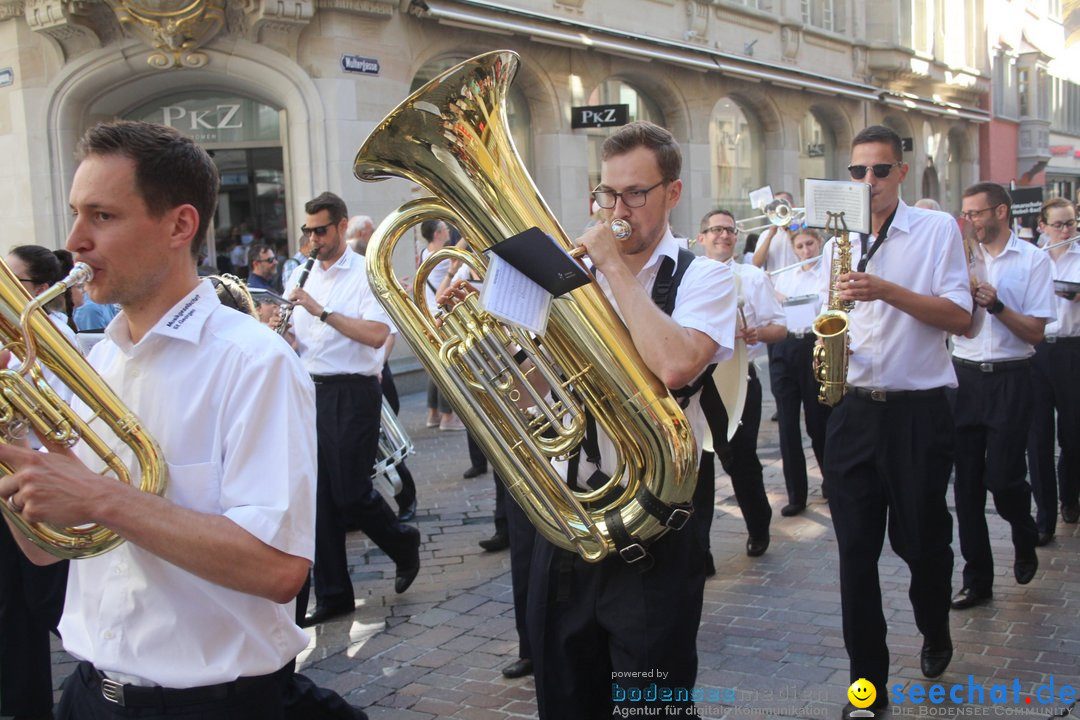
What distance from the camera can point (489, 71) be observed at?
2934 mm

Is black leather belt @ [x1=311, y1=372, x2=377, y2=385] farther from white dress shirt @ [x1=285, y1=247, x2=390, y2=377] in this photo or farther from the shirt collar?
the shirt collar

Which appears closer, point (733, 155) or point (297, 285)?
point (297, 285)

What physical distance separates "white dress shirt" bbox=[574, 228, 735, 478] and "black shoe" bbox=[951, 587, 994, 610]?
8.93 feet

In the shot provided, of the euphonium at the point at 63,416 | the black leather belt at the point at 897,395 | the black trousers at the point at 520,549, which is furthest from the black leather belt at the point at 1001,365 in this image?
the euphonium at the point at 63,416

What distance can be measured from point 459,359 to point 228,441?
86 cm

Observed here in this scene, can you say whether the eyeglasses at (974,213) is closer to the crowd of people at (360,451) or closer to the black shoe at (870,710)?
the crowd of people at (360,451)

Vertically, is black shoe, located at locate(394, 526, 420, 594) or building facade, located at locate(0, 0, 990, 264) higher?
building facade, located at locate(0, 0, 990, 264)

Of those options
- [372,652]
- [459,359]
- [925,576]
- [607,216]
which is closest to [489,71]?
[607,216]

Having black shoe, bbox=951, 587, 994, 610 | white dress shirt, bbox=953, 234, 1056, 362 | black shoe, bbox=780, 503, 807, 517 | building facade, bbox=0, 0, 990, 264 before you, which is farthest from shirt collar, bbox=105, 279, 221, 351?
building facade, bbox=0, 0, 990, 264

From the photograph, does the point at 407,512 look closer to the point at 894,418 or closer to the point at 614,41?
the point at 894,418

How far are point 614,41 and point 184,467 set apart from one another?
48.8ft

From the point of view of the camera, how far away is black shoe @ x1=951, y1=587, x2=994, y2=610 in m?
5.08

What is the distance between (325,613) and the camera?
5.29m

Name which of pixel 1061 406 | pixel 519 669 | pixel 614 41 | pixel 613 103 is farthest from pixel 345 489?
pixel 613 103
